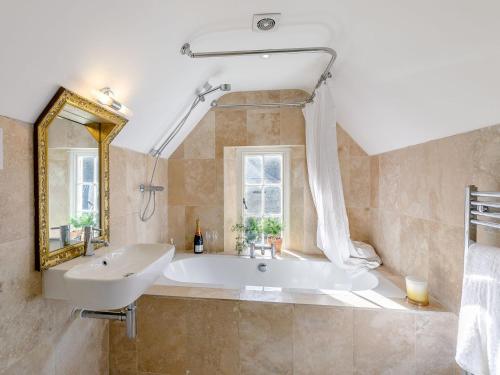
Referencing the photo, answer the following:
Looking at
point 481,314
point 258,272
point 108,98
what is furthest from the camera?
point 258,272

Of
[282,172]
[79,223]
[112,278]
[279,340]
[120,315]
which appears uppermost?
[282,172]

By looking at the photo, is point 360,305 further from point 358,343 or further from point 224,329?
point 224,329

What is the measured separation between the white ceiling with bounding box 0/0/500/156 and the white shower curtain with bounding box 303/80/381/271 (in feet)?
0.80

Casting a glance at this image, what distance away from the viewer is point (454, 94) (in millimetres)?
1158

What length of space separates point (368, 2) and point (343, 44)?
40 centimetres

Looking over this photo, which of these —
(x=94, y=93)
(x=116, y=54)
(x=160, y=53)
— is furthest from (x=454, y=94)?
(x=94, y=93)

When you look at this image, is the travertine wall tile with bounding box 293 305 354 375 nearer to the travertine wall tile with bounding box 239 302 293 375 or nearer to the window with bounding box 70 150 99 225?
the travertine wall tile with bounding box 239 302 293 375

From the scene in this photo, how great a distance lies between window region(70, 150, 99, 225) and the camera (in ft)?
4.45

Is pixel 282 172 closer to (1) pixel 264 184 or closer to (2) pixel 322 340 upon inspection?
(1) pixel 264 184

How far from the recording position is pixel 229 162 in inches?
104

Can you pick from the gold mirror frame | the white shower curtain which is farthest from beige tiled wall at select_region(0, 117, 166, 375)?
the white shower curtain

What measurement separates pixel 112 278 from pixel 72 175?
65 centimetres

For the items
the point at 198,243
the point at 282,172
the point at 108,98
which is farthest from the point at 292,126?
the point at 108,98

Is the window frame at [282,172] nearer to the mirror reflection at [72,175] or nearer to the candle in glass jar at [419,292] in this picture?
the candle in glass jar at [419,292]
